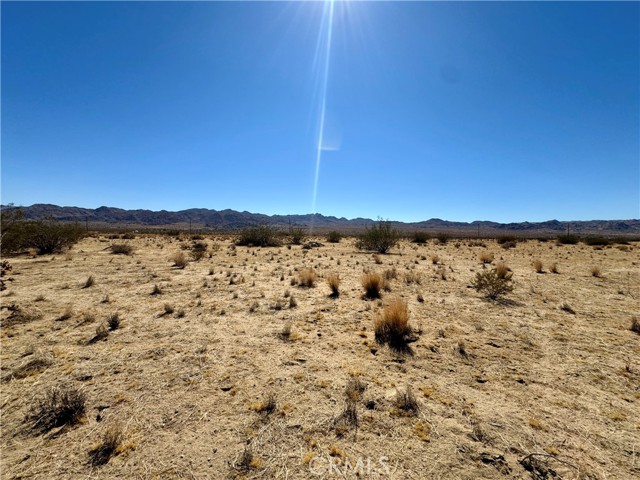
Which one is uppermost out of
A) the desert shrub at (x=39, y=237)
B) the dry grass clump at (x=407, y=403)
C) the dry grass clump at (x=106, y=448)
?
the desert shrub at (x=39, y=237)

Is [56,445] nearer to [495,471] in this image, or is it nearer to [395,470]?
[395,470]

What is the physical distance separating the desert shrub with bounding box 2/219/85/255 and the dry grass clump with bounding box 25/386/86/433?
1808 centimetres

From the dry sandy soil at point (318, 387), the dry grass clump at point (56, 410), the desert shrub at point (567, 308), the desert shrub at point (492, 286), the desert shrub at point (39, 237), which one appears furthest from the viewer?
the desert shrub at point (39, 237)

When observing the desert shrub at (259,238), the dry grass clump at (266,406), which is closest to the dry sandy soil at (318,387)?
the dry grass clump at (266,406)

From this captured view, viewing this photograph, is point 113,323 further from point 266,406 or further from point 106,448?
point 266,406

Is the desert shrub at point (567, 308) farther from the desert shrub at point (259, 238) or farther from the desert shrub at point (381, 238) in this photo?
the desert shrub at point (259, 238)

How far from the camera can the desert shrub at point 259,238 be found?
29911 millimetres

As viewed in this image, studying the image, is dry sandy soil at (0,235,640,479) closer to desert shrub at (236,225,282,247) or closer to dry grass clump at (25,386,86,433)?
dry grass clump at (25,386,86,433)

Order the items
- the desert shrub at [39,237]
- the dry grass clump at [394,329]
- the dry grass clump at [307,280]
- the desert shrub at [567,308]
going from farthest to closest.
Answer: the desert shrub at [39,237] < the dry grass clump at [307,280] < the desert shrub at [567,308] < the dry grass clump at [394,329]

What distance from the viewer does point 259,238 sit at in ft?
98.6

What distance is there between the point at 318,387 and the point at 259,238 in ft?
86.2

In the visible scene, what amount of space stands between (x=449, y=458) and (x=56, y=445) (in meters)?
4.12

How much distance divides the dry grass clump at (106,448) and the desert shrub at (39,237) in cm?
1939

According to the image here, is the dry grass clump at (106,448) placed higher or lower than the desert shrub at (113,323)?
lower
